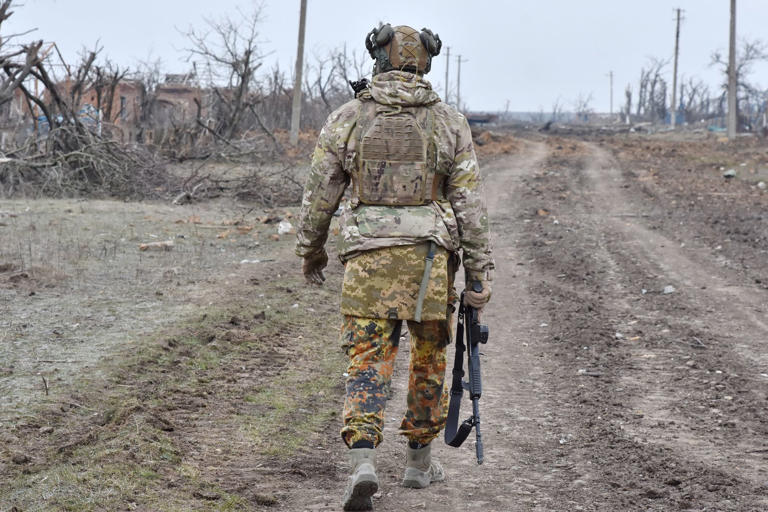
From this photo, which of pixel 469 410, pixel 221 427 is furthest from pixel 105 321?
pixel 469 410

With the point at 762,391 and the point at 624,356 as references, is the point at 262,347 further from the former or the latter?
the point at 762,391

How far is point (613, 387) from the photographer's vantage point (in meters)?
5.43

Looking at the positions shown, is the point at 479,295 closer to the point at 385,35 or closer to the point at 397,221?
the point at 397,221

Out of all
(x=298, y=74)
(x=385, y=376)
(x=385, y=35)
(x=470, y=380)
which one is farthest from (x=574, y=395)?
(x=298, y=74)

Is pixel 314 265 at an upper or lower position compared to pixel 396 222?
lower

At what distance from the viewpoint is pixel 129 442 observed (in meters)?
3.87

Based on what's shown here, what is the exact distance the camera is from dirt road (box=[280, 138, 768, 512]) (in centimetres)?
362

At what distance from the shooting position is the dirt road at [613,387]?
3625mm

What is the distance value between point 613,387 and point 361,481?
276 cm

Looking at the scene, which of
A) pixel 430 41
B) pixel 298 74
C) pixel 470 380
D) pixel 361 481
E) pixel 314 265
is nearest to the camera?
pixel 361 481

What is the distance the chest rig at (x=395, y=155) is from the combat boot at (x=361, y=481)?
39.6 inches

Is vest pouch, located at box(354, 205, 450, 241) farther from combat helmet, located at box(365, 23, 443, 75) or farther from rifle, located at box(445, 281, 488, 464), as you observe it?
combat helmet, located at box(365, 23, 443, 75)

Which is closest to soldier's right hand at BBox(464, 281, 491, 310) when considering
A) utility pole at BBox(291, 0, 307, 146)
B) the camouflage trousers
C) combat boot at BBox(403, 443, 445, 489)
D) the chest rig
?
the camouflage trousers

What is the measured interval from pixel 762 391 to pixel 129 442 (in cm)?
373
